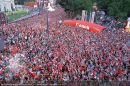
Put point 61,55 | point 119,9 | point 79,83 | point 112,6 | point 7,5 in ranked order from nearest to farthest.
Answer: point 79,83 < point 61,55 < point 119,9 < point 112,6 < point 7,5

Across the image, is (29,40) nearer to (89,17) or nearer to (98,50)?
(98,50)

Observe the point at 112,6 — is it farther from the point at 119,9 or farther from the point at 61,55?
the point at 61,55

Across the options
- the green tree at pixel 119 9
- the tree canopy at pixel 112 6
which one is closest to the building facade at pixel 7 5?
the tree canopy at pixel 112 6

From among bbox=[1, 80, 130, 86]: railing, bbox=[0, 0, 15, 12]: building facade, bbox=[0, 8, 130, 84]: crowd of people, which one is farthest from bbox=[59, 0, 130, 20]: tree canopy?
bbox=[1, 80, 130, 86]: railing

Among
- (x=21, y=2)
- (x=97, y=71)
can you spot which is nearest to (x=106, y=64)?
(x=97, y=71)

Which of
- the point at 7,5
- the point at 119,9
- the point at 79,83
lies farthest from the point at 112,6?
the point at 79,83

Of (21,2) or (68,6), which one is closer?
(68,6)

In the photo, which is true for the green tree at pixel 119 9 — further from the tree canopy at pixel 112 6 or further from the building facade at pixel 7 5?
the building facade at pixel 7 5

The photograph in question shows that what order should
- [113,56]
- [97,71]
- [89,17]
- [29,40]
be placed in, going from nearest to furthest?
[97,71] < [113,56] < [29,40] < [89,17]
